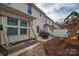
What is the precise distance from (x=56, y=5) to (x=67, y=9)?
332 mm

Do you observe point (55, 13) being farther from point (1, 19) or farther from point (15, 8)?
point (1, 19)

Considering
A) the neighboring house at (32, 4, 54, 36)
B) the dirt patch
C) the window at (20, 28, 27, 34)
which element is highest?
the neighboring house at (32, 4, 54, 36)

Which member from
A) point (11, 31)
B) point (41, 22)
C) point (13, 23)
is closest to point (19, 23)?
point (13, 23)

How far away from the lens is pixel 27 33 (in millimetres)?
5172

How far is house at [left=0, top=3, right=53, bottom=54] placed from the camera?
4.00 metres

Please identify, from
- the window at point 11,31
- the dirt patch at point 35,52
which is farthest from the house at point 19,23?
the dirt patch at point 35,52

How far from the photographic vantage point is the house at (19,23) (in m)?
4.00

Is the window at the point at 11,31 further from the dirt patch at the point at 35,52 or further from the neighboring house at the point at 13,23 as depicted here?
the dirt patch at the point at 35,52

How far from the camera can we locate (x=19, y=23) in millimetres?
4762

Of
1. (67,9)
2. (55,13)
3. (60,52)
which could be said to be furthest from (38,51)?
(67,9)

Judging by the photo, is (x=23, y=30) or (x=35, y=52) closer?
(x=35, y=52)

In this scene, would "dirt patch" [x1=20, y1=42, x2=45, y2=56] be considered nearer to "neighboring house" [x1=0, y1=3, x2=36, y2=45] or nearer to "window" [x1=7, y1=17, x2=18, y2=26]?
"neighboring house" [x1=0, y1=3, x2=36, y2=45]

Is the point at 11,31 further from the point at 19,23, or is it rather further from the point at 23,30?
the point at 23,30

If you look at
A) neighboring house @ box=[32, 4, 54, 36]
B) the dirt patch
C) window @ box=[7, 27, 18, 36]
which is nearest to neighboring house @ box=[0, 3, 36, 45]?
window @ box=[7, 27, 18, 36]
